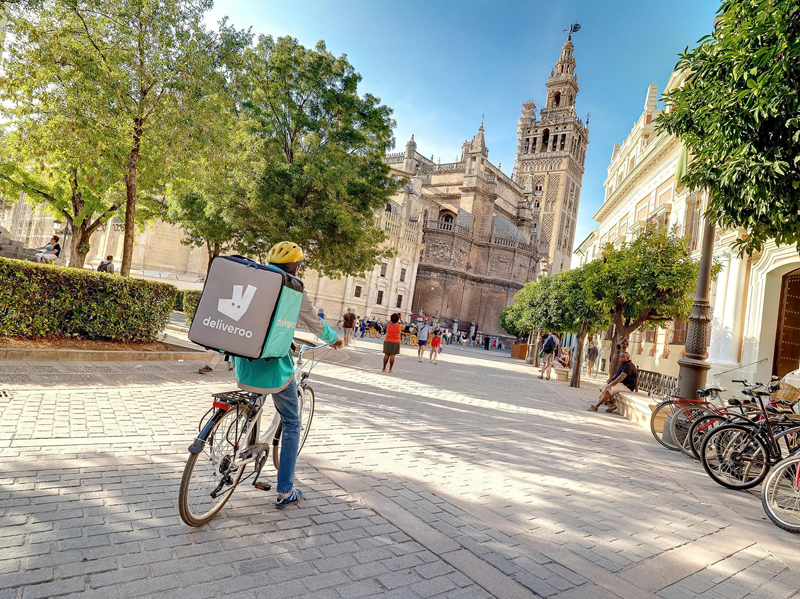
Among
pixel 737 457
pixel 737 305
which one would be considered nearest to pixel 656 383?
pixel 737 305

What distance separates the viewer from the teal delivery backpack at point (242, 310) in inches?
119

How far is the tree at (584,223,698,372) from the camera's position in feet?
43.9

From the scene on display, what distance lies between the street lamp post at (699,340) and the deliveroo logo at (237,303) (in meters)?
7.10

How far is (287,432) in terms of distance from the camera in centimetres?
353

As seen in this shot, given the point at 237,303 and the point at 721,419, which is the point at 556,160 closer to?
the point at 721,419

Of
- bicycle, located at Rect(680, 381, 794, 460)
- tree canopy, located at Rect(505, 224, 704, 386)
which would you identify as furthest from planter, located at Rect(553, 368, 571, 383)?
bicycle, located at Rect(680, 381, 794, 460)

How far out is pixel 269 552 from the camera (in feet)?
9.64

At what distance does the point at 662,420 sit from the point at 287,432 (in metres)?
7.12

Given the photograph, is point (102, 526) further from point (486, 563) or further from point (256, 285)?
point (486, 563)

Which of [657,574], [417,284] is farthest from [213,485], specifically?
[417,284]

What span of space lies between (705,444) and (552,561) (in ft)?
12.0

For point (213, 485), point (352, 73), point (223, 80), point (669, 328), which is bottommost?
point (213, 485)

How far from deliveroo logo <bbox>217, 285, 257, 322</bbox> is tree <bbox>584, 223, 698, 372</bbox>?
12482mm

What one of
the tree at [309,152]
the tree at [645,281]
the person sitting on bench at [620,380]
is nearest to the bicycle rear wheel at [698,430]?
the person sitting on bench at [620,380]
